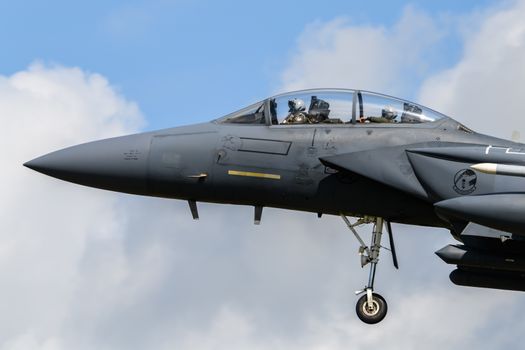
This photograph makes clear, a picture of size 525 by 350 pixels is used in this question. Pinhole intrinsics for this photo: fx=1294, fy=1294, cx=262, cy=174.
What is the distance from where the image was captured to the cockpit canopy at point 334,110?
21297 millimetres

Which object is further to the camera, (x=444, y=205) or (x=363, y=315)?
(x=363, y=315)

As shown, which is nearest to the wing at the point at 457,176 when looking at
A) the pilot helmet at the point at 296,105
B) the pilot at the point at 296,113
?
the pilot at the point at 296,113

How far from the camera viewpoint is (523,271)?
20.8 meters

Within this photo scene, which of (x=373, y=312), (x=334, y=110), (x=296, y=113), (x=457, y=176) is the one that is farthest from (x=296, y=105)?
(x=373, y=312)

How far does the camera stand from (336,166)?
20.6 meters

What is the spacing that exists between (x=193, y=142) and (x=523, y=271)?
5.76 meters

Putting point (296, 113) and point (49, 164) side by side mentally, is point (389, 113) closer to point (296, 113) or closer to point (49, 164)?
point (296, 113)

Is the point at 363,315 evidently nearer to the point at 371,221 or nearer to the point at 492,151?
the point at 371,221

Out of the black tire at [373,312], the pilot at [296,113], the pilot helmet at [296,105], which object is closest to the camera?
the black tire at [373,312]

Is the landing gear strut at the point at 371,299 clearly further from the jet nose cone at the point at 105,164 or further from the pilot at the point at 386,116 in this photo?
the jet nose cone at the point at 105,164

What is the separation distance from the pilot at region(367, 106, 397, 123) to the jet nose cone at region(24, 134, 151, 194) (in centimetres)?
379

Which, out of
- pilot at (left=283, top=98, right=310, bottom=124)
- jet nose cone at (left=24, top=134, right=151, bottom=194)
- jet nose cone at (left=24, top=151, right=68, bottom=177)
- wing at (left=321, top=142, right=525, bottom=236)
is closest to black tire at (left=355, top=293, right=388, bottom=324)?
wing at (left=321, top=142, right=525, bottom=236)

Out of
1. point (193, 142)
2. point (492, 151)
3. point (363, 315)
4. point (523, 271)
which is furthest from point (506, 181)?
point (193, 142)

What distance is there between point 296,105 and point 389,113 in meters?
1.57
